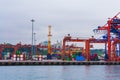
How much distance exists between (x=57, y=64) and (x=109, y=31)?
1626 centimetres

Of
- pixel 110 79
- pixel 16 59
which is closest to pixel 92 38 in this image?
pixel 16 59

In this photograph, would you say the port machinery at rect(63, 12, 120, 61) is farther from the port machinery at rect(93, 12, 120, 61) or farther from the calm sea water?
the calm sea water

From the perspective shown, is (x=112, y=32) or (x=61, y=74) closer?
(x=61, y=74)

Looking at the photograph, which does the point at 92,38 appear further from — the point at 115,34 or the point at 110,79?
the point at 110,79

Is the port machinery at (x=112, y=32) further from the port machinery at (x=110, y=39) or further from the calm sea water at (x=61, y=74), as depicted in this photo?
the calm sea water at (x=61, y=74)

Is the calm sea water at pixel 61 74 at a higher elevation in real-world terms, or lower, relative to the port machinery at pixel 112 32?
lower

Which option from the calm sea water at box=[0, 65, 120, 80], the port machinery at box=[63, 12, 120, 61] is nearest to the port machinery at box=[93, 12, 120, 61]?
the port machinery at box=[63, 12, 120, 61]

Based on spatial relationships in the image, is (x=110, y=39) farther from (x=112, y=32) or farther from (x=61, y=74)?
(x=61, y=74)

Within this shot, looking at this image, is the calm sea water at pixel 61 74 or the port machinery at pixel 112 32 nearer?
the calm sea water at pixel 61 74

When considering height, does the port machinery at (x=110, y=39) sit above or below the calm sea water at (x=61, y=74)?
above

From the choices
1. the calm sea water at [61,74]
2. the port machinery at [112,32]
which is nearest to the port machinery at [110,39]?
the port machinery at [112,32]

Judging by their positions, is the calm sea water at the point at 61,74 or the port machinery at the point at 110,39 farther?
the port machinery at the point at 110,39

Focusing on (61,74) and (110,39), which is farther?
(110,39)

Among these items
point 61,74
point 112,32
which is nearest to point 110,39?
point 112,32
